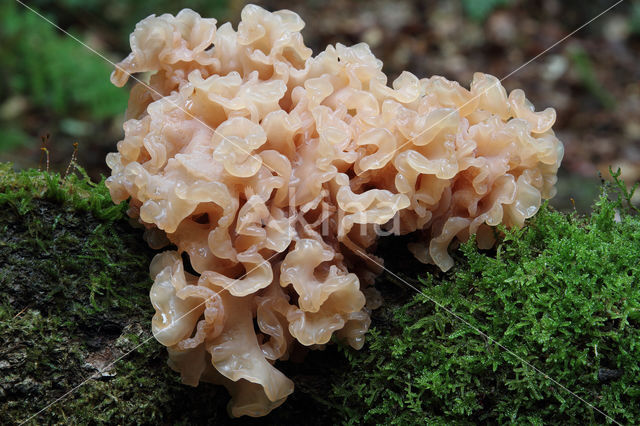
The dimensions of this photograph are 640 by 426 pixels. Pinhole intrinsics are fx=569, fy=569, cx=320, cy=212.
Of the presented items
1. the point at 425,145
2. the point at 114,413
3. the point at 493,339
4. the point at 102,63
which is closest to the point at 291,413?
the point at 114,413

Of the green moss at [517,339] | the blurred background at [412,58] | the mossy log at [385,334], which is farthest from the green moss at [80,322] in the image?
the blurred background at [412,58]

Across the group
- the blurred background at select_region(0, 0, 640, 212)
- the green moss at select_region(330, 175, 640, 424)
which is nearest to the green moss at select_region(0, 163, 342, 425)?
the green moss at select_region(330, 175, 640, 424)

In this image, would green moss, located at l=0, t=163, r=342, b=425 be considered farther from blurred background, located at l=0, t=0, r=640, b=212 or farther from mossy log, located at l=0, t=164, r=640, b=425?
blurred background, located at l=0, t=0, r=640, b=212

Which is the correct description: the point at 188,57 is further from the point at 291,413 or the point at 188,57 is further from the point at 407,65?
the point at 407,65

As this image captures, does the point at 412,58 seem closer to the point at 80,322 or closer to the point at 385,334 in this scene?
the point at 385,334

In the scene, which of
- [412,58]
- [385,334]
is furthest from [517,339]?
[412,58]
